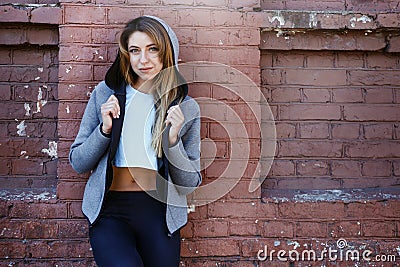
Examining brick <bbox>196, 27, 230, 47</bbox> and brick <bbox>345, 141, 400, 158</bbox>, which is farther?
brick <bbox>345, 141, 400, 158</bbox>

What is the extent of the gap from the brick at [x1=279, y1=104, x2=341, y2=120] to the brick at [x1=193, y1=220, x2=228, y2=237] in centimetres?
76

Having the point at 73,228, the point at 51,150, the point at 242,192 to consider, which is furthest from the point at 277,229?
the point at 51,150

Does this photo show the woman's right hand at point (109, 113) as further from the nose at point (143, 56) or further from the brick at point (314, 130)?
the brick at point (314, 130)

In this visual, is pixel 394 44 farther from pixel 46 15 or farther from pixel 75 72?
pixel 46 15

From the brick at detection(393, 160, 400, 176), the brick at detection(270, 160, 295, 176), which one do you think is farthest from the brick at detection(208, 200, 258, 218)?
the brick at detection(393, 160, 400, 176)

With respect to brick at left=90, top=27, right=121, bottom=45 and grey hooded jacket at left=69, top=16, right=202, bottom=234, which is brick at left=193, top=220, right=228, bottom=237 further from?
brick at left=90, top=27, right=121, bottom=45

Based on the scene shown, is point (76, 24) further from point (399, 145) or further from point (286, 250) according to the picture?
point (399, 145)

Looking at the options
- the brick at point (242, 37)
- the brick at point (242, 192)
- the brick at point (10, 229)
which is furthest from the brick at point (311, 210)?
the brick at point (10, 229)

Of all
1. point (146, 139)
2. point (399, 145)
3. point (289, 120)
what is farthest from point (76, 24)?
point (399, 145)

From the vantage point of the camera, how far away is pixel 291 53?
3.20 m

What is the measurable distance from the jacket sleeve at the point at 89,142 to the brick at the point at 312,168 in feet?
4.10

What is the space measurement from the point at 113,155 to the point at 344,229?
4.73 feet

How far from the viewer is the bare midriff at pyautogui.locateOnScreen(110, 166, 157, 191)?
105 inches

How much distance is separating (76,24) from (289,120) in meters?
1.39
